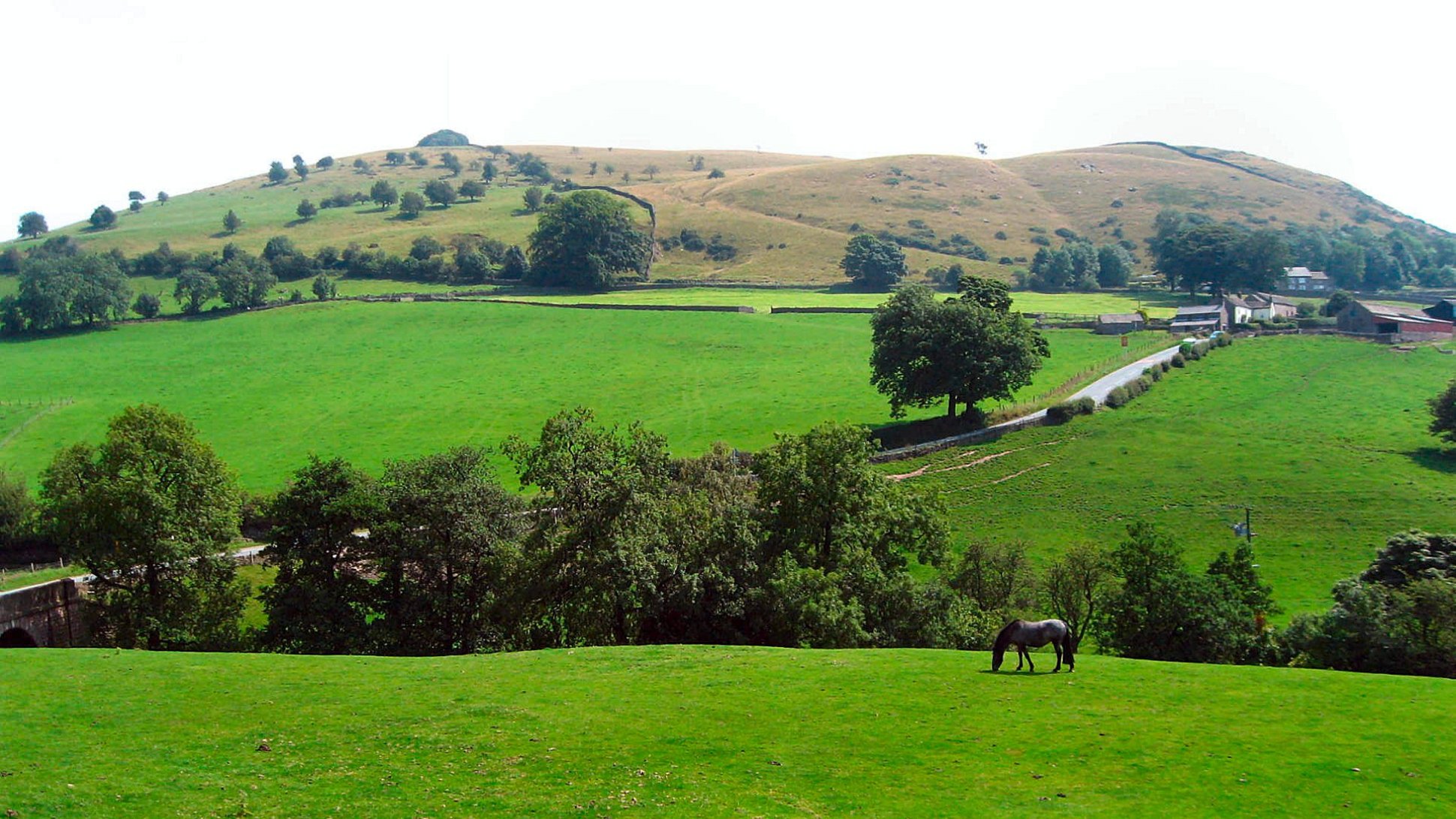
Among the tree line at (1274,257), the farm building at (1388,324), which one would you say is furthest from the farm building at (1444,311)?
the tree line at (1274,257)

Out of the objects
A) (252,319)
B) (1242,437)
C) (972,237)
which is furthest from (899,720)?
(972,237)

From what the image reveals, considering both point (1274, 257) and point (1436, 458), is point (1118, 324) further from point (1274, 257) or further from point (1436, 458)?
point (1436, 458)

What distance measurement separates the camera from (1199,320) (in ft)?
405

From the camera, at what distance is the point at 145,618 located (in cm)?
3891

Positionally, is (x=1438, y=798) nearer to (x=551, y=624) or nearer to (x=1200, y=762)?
(x=1200, y=762)

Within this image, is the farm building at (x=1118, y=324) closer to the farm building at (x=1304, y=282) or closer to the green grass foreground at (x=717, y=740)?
the farm building at (x=1304, y=282)

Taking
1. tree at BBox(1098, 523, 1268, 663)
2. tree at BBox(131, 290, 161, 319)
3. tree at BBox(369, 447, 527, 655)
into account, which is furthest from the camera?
tree at BBox(131, 290, 161, 319)

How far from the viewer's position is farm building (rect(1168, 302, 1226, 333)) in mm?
120062

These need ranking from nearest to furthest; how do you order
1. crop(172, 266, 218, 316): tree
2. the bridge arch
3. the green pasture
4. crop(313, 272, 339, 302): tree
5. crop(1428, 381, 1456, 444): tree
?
the bridge arch
the green pasture
crop(1428, 381, 1456, 444): tree
crop(172, 266, 218, 316): tree
crop(313, 272, 339, 302): tree

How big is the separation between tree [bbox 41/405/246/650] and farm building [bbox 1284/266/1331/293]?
173 metres

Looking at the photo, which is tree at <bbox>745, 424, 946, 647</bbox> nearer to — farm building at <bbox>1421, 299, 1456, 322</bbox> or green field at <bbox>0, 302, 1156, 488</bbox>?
green field at <bbox>0, 302, 1156, 488</bbox>

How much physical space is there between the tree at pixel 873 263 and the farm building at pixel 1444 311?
233ft

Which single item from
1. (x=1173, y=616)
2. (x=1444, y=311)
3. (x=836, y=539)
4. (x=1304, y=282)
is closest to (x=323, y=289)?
(x=836, y=539)

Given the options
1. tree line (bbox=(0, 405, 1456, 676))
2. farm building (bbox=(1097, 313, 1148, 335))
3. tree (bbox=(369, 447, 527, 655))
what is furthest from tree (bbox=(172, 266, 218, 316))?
farm building (bbox=(1097, 313, 1148, 335))
